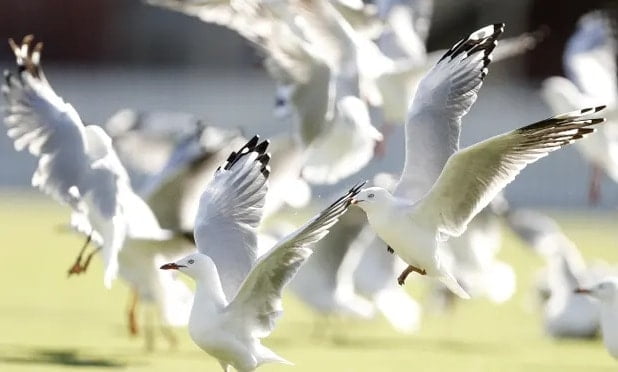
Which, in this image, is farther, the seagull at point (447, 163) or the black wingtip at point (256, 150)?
the black wingtip at point (256, 150)

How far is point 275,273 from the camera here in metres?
5.21

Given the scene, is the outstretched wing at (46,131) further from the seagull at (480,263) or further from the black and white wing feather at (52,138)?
the seagull at (480,263)

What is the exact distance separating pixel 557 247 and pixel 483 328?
0.55 meters

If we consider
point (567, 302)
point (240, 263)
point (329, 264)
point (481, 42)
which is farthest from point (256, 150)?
point (567, 302)

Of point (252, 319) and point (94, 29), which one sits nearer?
point (252, 319)

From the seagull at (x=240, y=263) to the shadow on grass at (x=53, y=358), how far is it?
1166 mm

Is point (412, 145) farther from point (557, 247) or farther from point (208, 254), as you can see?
point (557, 247)

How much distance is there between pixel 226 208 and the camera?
5734mm

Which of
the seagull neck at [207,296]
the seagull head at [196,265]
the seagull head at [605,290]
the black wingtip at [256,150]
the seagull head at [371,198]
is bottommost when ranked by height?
the seagull neck at [207,296]

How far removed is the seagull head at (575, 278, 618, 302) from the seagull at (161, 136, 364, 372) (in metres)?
1.38

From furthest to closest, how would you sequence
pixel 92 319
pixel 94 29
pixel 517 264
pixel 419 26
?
pixel 94 29 < pixel 517 264 < pixel 419 26 < pixel 92 319

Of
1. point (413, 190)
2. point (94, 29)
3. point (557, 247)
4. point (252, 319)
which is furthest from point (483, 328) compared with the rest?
point (94, 29)

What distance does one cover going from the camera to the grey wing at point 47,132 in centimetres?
674

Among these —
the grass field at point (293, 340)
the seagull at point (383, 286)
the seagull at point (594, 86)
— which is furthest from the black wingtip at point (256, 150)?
the seagull at point (594, 86)
